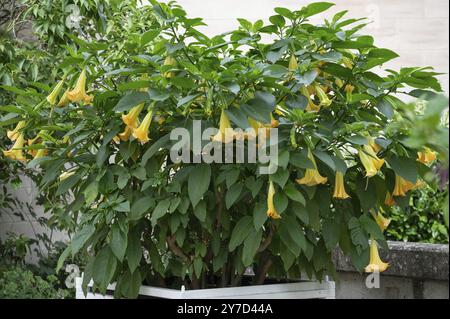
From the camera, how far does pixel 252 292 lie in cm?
261

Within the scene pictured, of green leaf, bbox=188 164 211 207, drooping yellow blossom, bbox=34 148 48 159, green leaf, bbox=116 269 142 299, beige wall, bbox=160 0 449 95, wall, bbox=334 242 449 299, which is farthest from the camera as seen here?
beige wall, bbox=160 0 449 95

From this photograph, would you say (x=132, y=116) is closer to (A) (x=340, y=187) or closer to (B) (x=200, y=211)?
(B) (x=200, y=211)

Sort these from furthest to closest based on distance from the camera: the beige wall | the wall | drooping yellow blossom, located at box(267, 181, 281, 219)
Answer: the beige wall → the wall → drooping yellow blossom, located at box(267, 181, 281, 219)

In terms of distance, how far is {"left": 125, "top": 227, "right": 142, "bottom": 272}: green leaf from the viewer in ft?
8.32

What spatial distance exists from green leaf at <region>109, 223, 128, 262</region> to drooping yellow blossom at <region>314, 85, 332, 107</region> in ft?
2.51

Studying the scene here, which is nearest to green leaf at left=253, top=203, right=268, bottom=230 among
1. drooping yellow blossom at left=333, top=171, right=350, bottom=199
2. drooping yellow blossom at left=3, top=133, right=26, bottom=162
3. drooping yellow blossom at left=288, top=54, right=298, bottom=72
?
drooping yellow blossom at left=333, top=171, right=350, bottom=199

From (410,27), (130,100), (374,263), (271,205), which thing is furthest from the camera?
(410,27)

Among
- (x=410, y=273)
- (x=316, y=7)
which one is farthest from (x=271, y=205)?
(x=410, y=273)

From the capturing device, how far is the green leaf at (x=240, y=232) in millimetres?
2473

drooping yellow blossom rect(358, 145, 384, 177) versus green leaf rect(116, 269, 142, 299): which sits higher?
drooping yellow blossom rect(358, 145, 384, 177)

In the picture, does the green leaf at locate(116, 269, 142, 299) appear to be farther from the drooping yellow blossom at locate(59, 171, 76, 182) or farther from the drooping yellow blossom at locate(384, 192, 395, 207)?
the drooping yellow blossom at locate(384, 192, 395, 207)

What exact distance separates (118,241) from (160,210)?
0.62 feet

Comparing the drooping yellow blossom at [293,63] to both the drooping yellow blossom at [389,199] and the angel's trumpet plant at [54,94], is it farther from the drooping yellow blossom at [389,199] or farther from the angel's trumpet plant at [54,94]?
the angel's trumpet plant at [54,94]
